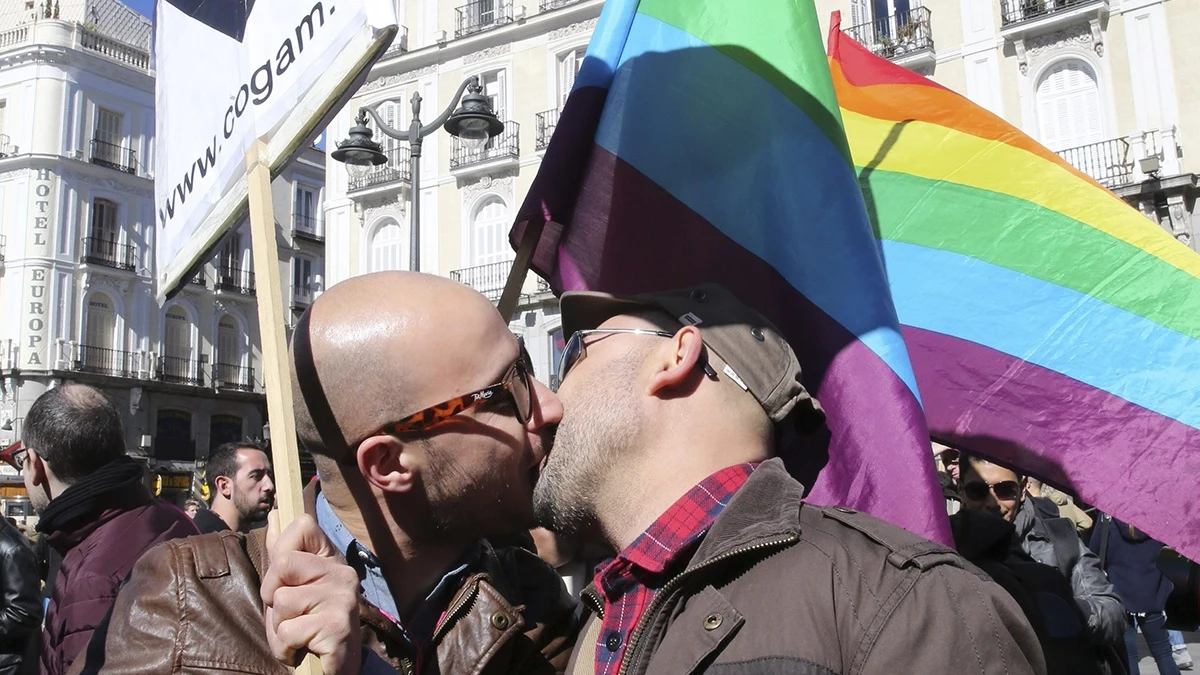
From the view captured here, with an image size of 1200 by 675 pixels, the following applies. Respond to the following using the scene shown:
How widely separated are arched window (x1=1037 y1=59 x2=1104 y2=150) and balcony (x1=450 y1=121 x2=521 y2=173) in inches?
420

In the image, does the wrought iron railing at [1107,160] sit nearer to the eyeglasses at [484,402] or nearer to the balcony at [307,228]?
the eyeglasses at [484,402]

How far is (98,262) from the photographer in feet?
104

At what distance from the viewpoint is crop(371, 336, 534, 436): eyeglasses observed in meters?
1.87

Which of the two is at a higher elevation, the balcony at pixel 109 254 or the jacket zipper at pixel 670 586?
the balcony at pixel 109 254

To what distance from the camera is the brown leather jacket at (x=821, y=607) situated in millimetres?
1403

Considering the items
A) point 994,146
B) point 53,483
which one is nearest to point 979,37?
point 994,146

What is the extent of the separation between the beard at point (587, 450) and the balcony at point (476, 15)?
23101 millimetres

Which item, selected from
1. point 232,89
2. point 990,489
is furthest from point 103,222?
point 232,89

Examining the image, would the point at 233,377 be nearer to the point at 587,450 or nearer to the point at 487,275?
the point at 487,275

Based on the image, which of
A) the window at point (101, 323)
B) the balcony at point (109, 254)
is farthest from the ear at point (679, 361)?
the window at point (101, 323)

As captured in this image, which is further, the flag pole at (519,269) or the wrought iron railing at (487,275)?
the wrought iron railing at (487,275)

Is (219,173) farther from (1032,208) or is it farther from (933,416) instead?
(1032,208)

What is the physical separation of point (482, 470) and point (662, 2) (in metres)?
1.92

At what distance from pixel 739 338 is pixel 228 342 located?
36464mm
